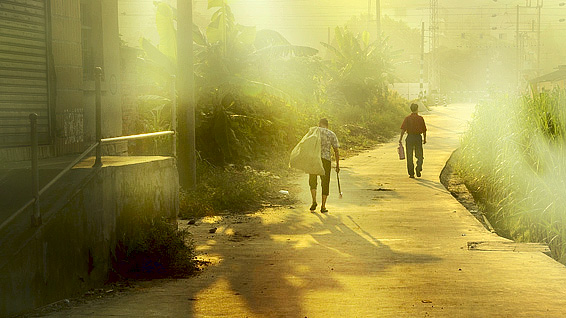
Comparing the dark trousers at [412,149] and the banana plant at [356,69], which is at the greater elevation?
the banana plant at [356,69]

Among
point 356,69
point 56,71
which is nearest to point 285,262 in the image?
point 56,71

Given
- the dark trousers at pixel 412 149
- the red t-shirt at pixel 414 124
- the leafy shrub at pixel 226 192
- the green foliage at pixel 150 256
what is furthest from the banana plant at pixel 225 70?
the green foliage at pixel 150 256

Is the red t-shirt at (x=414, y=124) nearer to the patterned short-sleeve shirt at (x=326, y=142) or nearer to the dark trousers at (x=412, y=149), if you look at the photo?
the dark trousers at (x=412, y=149)

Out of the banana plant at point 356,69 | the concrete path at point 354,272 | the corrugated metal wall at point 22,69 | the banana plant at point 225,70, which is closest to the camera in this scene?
the concrete path at point 354,272

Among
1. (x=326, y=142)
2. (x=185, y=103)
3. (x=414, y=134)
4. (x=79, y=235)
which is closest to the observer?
(x=79, y=235)

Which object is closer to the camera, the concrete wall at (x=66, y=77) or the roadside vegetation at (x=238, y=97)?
the concrete wall at (x=66, y=77)

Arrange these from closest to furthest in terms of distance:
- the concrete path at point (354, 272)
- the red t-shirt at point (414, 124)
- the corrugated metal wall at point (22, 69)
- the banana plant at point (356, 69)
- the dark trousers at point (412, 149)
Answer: the concrete path at point (354, 272) → the corrugated metal wall at point (22, 69) → the red t-shirt at point (414, 124) → the dark trousers at point (412, 149) → the banana plant at point (356, 69)

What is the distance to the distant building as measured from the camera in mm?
10336

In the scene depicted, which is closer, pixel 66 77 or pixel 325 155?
pixel 66 77

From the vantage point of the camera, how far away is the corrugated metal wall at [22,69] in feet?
33.6

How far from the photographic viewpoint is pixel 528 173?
1459 centimetres

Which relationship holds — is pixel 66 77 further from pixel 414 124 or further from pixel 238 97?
pixel 414 124

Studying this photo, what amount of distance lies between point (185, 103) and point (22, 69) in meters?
5.64

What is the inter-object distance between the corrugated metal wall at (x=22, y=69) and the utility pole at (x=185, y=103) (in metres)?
5.12
